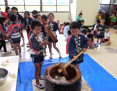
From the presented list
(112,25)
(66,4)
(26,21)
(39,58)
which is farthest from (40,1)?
(39,58)

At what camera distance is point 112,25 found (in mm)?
7207

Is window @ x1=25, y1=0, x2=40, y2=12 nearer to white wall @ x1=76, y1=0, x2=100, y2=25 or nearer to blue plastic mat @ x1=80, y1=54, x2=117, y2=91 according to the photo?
white wall @ x1=76, y1=0, x2=100, y2=25

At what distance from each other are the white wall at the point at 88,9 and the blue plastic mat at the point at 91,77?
181 inches

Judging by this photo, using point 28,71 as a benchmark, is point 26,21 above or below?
above

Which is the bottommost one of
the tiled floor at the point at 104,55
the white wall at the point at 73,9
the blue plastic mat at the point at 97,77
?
the blue plastic mat at the point at 97,77

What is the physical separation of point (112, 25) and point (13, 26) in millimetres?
6152

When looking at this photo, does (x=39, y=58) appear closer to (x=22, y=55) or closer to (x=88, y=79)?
(x=88, y=79)

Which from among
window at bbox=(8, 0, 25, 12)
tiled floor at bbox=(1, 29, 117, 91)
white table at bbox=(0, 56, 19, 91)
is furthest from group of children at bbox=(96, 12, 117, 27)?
white table at bbox=(0, 56, 19, 91)

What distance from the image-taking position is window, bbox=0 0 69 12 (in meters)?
7.00

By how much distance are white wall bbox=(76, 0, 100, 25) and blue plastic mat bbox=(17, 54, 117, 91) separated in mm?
4601

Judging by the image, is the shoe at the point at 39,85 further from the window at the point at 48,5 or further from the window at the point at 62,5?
the window at the point at 62,5

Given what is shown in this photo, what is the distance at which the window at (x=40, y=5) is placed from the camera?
7.00 metres

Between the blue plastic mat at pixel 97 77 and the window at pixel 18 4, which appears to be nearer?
the blue plastic mat at pixel 97 77

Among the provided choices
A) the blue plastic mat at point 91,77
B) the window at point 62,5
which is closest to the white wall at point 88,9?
the window at point 62,5
